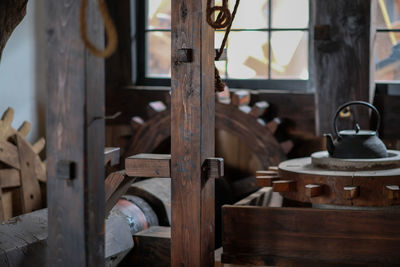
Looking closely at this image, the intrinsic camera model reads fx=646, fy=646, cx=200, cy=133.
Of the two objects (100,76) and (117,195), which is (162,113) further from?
(100,76)

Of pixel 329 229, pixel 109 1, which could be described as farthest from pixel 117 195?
pixel 109 1

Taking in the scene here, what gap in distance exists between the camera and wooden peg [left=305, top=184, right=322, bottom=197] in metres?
2.96

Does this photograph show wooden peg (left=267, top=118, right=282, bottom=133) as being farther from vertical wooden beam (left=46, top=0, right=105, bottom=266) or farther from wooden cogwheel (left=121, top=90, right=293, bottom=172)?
vertical wooden beam (left=46, top=0, right=105, bottom=266)

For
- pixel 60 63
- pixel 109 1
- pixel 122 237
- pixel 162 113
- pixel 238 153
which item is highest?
pixel 109 1

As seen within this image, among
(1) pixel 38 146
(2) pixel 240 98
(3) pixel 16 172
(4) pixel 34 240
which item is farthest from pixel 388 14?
(4) pixel 34 240

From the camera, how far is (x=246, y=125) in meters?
4.32

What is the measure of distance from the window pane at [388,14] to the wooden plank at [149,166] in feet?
6.89

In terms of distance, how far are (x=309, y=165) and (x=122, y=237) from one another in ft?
3.42

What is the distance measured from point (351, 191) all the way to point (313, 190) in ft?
0.58

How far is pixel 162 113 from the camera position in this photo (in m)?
4.50

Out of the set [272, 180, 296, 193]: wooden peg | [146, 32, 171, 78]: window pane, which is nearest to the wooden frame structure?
[272, 180, 296, 193]: wooden peg

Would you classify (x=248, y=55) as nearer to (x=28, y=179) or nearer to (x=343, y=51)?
(x=343, y=51)

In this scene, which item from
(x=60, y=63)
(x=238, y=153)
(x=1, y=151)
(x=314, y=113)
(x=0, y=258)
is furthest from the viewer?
(x=238, y=153)

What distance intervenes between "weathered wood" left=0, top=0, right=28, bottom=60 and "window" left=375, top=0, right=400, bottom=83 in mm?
2586
